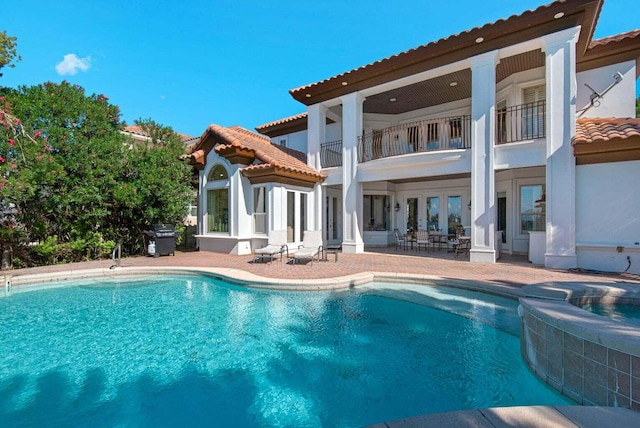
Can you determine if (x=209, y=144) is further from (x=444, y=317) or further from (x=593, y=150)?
(x=593, y=150)

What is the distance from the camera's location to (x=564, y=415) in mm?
2240

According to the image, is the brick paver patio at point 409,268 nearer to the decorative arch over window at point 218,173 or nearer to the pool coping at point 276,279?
the pool coping at point 276,279

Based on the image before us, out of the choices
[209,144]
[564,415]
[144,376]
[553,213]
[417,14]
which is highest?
[417,14]

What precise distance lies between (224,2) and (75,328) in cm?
1401

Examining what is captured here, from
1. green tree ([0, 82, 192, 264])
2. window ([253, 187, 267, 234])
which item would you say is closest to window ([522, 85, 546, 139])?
window ([253, 187, 267, 234])

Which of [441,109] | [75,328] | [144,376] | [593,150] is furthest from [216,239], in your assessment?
[593,150]

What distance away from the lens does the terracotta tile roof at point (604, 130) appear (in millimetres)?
8620

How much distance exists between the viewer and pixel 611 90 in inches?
428

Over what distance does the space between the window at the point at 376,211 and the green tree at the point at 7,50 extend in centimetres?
1885

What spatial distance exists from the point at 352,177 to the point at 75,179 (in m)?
11.1

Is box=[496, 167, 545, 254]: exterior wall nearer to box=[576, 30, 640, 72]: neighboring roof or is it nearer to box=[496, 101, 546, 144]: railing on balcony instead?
box=[496, 101, 546, 144]: railing on balcony

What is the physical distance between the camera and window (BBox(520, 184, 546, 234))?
1162 cm

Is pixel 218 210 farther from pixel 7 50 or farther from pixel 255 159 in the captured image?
pixel 7 50

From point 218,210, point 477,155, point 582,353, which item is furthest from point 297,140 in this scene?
point 582,353
